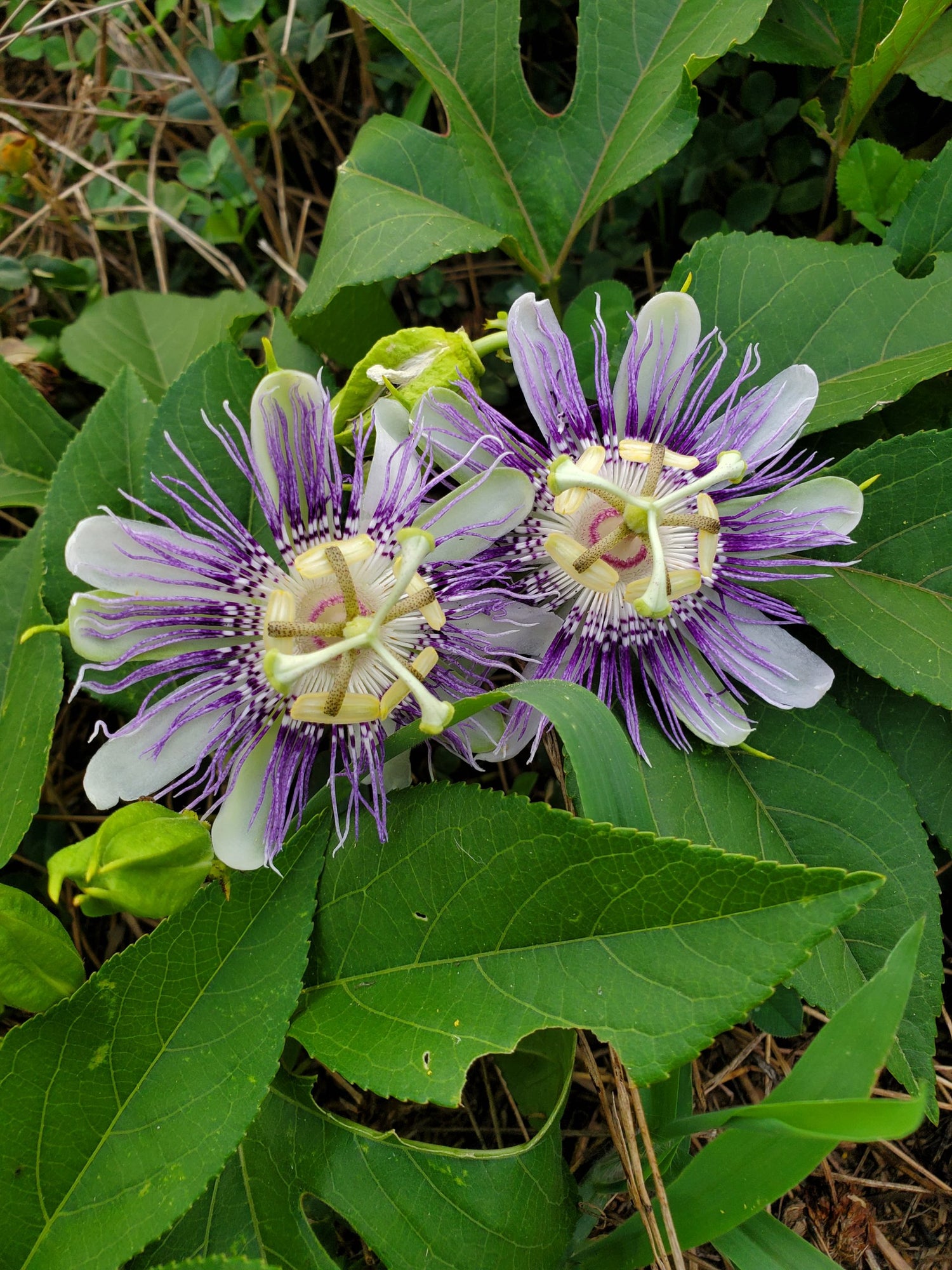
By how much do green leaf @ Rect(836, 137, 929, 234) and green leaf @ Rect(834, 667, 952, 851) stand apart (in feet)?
2.75

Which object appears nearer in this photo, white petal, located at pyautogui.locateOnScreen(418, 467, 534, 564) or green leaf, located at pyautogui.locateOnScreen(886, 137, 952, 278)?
white petal, located at pyautogui.locateOnScreen(418, 467, 534, 564)

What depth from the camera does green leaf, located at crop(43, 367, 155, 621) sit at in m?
1.81

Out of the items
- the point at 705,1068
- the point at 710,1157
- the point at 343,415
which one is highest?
the point at 343,415

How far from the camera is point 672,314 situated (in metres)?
1.57

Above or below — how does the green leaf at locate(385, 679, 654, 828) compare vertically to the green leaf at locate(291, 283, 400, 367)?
below

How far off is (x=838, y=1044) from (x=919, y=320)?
44.5 inches

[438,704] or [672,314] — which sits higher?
[672,314]

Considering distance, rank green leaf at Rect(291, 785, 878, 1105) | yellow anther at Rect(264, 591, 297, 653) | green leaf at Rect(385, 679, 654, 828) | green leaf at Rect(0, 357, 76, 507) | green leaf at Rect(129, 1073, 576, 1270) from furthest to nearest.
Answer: green leaf at Rect(0, 357, 76, 507) → yellow anther at Rect(264, 591, 297, 653) → green leaf at Rect(129, 1073, 576, 1270) → green leaf at Rect(385, 679, 654, 828) → green leaf at Rect(291, 785, 878, 1105)

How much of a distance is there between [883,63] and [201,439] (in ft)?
4.36

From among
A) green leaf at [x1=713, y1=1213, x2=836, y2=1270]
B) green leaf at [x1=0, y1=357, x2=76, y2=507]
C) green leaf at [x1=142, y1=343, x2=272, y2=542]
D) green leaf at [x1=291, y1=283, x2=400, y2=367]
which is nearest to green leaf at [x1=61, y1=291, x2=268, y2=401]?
green leaf at [x1=0, y1=357, x2=76, y2=507]

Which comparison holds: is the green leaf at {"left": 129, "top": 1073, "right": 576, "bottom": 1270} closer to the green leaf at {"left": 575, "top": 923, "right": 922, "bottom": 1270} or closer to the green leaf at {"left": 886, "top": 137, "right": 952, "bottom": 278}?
the green leaf at {"left": 575, "top": 923, "right": 922, "bottom": 1270}

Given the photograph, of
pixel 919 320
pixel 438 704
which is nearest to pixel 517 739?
pixel 438 704

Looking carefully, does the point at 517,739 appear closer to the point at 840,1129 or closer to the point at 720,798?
the point at 720,798

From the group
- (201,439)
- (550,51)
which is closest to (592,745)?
(201,439)
